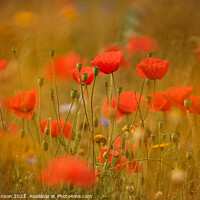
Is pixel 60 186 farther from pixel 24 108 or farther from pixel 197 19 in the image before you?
pixel 197 19

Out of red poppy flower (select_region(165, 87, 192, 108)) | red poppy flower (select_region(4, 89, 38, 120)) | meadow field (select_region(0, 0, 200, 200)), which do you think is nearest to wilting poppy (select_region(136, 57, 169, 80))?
meadow field (select_region(0, 0, 200, 200))

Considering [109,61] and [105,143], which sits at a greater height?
[109,61]

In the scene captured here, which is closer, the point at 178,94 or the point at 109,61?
the point at 109,61

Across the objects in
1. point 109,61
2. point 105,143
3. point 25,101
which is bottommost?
point 105,143

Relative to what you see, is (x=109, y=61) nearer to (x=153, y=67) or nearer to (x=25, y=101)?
(x=153, y=67)

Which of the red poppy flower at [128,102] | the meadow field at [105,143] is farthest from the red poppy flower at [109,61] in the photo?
the red poppy flower at [128,102]

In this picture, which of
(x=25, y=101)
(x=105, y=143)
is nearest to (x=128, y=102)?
(x=105, y=143)

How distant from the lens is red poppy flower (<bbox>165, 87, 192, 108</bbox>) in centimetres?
82

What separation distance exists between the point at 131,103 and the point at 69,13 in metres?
3.10

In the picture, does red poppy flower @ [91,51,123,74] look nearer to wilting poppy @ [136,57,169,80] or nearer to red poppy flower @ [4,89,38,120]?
wilting poppy @ [136,57,169,80]

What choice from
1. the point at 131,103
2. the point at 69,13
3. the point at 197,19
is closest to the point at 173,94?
A: the point at 131,103

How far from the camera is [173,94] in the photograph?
2.71ft

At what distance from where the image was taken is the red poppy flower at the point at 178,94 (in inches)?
32.1

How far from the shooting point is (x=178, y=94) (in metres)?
0.82
